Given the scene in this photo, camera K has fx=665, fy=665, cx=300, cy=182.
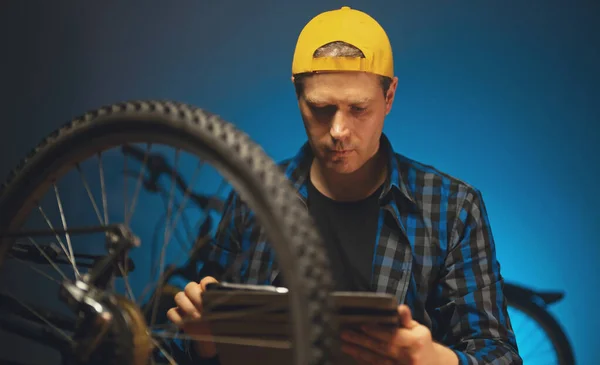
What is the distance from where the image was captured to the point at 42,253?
0.98 m

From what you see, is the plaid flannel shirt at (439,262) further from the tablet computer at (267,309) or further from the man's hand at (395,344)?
the tablet computer at (267,309)

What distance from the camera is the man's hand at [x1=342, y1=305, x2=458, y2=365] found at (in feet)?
2.81

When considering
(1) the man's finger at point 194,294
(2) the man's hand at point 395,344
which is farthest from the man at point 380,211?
(2) the man's hand at point 395,344

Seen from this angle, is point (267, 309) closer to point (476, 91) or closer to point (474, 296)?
point (474, 296)

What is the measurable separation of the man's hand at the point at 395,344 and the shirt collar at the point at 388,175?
340 millimetres

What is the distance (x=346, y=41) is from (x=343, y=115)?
4.8 inches

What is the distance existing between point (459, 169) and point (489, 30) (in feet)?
0.96

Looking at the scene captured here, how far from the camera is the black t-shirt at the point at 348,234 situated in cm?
119

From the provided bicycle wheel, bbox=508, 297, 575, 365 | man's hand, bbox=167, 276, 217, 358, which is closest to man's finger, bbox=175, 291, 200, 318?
man's hand, bbox=167, 276, 217, 358

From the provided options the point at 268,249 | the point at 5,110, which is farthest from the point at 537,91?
the point at 5,110

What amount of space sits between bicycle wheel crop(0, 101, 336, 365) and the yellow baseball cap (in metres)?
0.41

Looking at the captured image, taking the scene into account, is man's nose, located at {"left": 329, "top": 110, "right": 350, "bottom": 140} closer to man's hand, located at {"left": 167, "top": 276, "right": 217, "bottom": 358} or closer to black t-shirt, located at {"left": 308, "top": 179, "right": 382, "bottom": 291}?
black t-shirt, located at {"left": 308, "top": 179, "right": 382, "bottom": 291}

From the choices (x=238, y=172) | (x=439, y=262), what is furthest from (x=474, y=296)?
(x=238, y=172)

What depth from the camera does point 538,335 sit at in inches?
56.1
